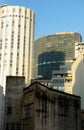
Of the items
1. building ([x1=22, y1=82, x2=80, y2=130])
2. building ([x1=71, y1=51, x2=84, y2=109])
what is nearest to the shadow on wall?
building ([x1=71, y1=51, x2=84, y2=109])

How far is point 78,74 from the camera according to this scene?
350 feet

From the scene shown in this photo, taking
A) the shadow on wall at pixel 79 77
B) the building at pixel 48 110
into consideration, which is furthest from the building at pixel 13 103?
the shadow on wall at pixel 79 77

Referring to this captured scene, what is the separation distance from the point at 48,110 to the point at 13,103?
48.0ft

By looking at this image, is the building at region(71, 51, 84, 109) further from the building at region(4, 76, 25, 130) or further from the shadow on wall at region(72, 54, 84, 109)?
the building at region(4, 76, 25, 130)

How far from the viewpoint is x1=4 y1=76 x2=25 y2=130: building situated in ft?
256

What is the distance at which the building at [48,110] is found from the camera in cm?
6600

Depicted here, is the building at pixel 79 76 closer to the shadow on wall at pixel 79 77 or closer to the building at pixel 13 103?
the shadow on wall at pixel 79 77

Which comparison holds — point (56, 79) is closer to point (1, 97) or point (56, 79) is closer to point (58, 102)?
point (1, 97)

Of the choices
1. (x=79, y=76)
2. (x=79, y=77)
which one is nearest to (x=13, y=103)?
(x=79, y=76)

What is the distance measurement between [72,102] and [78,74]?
3289 centimetres

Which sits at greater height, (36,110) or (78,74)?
(78,74)

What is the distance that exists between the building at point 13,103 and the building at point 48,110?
8.63 meters

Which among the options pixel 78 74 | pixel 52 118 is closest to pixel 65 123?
pixel 52 118

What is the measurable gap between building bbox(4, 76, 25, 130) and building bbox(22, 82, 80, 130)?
8.63 metres
